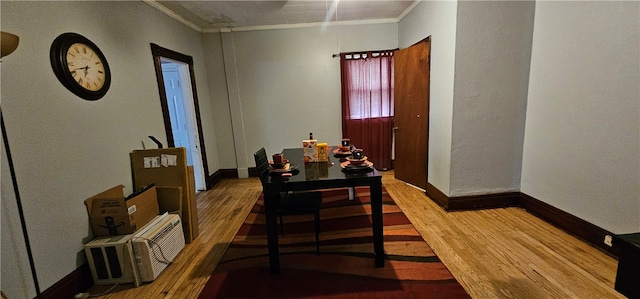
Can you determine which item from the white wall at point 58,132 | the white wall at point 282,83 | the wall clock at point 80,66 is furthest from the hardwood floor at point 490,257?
the white wall at point 282,83

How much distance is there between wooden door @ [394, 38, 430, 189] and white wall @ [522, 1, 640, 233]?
3.46 ft

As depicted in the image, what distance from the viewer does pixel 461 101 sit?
2717 mm

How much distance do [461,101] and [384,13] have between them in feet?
6.51

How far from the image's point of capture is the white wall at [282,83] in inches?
167

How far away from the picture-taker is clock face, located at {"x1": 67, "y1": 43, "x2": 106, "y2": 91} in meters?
1.98

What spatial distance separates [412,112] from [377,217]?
2.13m

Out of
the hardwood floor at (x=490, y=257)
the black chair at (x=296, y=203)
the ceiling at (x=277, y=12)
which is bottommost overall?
the hardwood floor at (x=490, y=257)

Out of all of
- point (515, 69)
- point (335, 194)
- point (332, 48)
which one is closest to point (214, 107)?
point (332, 48)

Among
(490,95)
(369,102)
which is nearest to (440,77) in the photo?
(490,95)

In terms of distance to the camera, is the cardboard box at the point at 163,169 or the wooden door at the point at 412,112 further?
the wooden door at the point at 412,112

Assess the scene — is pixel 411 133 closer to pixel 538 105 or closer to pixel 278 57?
pixel 538 105

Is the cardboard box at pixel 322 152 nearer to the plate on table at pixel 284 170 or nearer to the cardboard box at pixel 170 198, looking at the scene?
the plate on table at pixel 284 170

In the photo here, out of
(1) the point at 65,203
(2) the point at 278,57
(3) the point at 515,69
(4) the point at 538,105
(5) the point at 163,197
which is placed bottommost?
(5) the point at 163,197

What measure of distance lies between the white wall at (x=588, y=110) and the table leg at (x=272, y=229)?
2.51 meters
